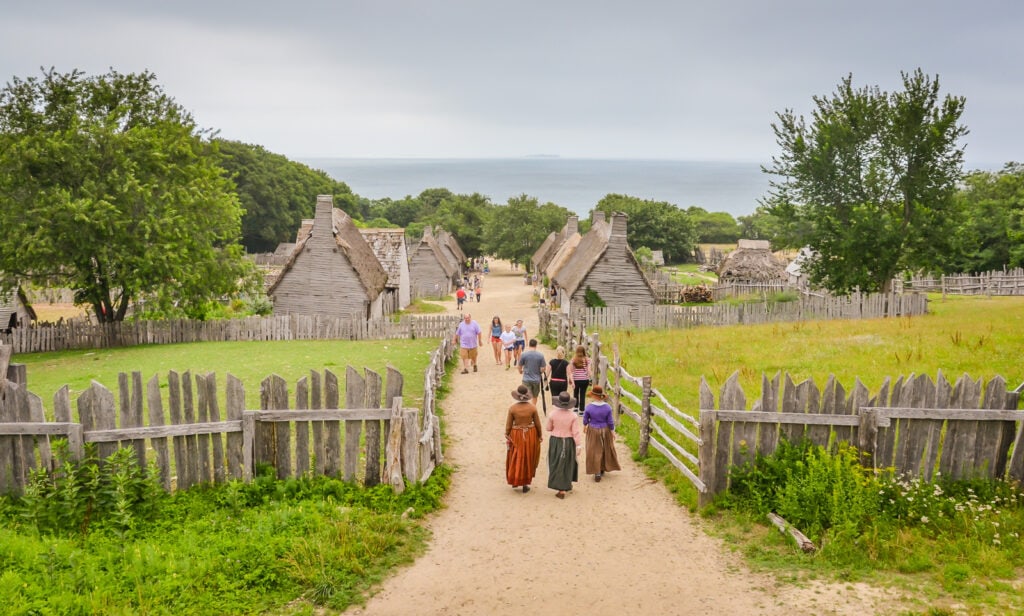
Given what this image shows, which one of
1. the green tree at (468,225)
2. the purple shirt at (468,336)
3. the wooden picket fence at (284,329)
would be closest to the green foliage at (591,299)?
the wooden picket fence at (284,329)

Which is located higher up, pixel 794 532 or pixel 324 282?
pixel 324 282

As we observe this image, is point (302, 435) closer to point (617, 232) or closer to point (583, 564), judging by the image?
point (583, 564)

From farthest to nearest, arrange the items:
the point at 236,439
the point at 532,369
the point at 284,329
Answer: the point at 284,329 < the point at 532,369 < the point at 236,439

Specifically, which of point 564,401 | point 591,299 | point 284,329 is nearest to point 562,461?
point 564,401

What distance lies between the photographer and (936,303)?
4103 cm

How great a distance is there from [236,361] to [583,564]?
19.3 metres

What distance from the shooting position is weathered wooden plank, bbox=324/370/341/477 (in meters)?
10.3

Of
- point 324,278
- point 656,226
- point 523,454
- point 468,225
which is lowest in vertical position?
point 523,454

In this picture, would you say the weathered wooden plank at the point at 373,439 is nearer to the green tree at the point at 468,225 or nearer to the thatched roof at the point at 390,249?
the thatched roof at the point at 390,249

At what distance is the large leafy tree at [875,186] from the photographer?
117 feet

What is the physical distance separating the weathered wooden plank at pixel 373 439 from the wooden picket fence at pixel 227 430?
1 cm

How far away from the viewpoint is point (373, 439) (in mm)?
10547

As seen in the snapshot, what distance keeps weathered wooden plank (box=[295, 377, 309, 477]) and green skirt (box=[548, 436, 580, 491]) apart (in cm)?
358

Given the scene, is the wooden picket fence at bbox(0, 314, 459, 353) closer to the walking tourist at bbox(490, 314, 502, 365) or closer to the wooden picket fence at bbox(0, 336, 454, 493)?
the walking tourist at bbox(490, 314, 502, 365)
